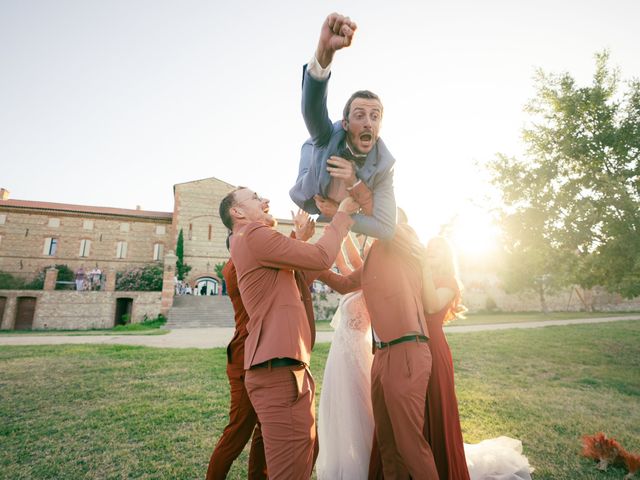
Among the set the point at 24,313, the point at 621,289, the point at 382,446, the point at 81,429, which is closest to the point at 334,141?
the point at 382,446

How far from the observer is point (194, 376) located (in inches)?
Result: 306

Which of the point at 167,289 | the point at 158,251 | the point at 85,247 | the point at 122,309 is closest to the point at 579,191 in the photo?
the point at 167,289

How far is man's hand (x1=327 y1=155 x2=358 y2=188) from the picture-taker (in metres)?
2.61

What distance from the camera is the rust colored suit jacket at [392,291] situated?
2.80m

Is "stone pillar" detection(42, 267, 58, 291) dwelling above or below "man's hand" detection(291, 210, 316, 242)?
above

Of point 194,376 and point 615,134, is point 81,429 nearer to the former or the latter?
point 194,376

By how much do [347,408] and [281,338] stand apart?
60.8 inches

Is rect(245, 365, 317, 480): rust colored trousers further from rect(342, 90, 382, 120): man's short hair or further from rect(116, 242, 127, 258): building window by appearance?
rect(116, 242, 127, 258): building window

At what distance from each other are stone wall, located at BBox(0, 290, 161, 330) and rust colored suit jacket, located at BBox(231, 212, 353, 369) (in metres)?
24.8

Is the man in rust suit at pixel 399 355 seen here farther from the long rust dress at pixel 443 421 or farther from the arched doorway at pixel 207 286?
the arched doorway at pixel 207 286

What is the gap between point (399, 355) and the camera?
8.91 feet

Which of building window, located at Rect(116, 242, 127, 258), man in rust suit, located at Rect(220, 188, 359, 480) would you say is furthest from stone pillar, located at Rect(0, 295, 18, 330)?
man in rust suit, located at Rect(220, 188, 359, 480)

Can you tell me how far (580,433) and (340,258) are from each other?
4.37 m

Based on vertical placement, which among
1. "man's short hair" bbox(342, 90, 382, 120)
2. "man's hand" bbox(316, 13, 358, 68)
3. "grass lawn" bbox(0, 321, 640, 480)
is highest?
"man's short hair" bbox(342, 90, 382, 120)
